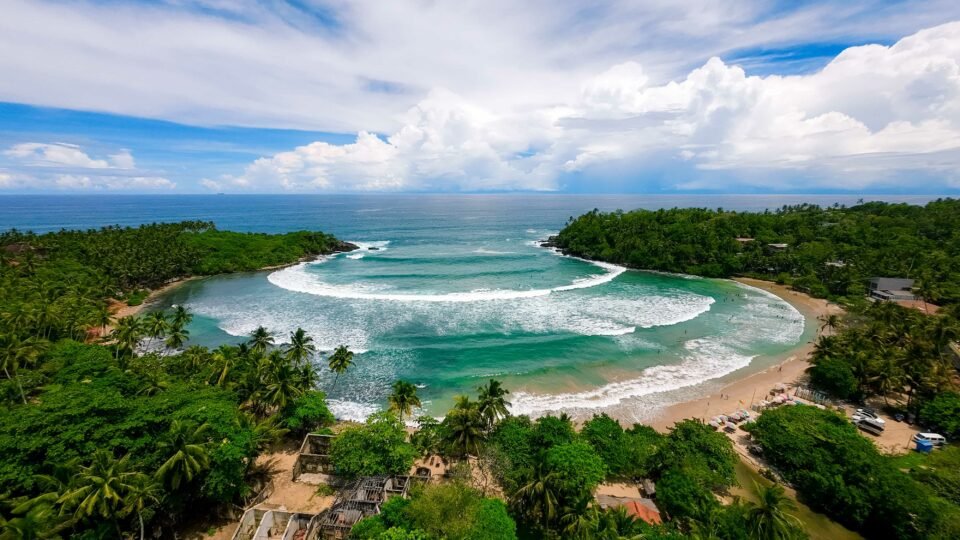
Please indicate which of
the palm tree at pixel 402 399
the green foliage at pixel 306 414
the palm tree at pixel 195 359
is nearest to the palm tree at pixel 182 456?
the green foliage at pixel 306 414

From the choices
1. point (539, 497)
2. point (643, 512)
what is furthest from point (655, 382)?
point (539, 497)

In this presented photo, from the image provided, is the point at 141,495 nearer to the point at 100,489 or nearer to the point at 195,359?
the point at 100,489

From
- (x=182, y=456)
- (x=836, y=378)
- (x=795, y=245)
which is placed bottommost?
(x=836, y=378)

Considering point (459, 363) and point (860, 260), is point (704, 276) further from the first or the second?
point (459, 363)

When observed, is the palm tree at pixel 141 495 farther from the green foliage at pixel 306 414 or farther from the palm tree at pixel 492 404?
the palm tree at pixel 492 404

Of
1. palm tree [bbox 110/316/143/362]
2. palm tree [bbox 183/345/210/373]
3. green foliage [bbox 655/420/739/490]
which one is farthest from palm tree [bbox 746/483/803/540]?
palm tree [bbox 110/316/143/362]

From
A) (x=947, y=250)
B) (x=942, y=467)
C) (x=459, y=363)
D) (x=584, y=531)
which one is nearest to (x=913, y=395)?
(x=942, y=467)

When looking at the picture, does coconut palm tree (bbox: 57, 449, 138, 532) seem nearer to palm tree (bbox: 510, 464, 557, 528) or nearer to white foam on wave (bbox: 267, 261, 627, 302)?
palm tree (bbox: 510, 464, 557, 528)
